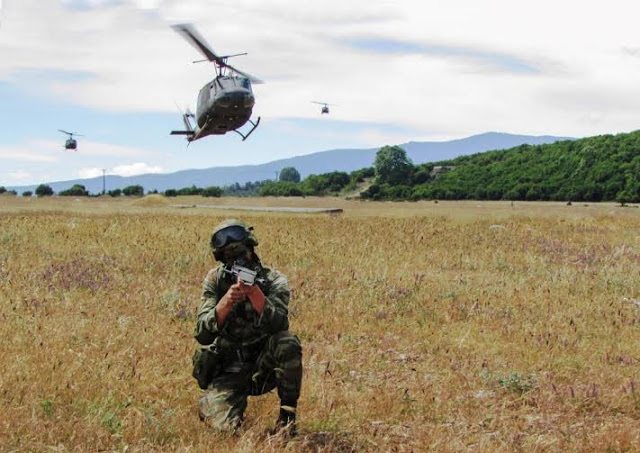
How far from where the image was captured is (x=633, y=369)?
8312 millimetres

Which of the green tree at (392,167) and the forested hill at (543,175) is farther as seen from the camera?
the green tree at (392,167)

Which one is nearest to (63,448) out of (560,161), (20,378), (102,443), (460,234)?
(102,443)

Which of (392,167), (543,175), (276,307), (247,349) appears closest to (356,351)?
(247,349)

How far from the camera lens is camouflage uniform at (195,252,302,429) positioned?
18.0ft

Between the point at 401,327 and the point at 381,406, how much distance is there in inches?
143

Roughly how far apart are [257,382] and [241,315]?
0.60 metres

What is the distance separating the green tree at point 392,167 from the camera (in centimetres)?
10244

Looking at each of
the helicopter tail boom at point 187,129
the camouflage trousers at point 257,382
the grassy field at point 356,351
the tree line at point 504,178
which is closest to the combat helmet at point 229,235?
the camouflage trousers at point 257,382

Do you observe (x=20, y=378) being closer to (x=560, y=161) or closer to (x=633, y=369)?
(x=633, y=369)

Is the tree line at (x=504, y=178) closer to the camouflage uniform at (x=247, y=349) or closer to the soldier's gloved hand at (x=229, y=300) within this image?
the camouflage uniform at (x=247, y=349)

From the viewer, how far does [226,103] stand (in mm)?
35688

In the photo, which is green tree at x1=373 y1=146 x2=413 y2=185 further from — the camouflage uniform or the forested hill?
the camouflage uniform

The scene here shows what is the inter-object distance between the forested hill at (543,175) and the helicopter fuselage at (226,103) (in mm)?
41663

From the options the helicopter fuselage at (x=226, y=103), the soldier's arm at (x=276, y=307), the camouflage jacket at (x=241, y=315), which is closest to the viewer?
the soldier's arm at (x=276, y=307)
